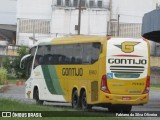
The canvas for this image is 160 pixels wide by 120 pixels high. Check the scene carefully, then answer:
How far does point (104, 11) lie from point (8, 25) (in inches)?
974

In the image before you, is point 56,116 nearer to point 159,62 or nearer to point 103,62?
point 103,62

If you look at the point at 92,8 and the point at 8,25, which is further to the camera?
the point at 8,25

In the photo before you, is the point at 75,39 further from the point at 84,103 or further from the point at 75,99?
the point at 84,103

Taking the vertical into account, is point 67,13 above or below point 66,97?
above

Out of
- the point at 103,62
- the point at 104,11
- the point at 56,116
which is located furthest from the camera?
the point at 104,11

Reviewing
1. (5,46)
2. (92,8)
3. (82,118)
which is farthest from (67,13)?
(82,118)

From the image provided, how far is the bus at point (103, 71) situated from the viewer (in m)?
22.4

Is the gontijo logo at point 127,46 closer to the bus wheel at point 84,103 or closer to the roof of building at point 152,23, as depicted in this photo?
the bus wheel at point 84,103

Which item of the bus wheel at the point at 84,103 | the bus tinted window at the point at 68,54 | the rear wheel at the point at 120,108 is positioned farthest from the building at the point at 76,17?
the bus wheel at the point at 84,103

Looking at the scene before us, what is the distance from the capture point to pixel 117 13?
99.8 m

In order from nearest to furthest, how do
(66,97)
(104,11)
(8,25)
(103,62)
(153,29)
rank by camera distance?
1. (103,62)
2. (66,97)
3. (153,29)
4. (104,11)
5. (8,25)

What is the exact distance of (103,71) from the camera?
73.3 ft

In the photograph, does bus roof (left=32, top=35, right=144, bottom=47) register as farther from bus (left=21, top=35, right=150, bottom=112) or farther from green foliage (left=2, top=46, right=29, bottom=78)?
green foliage (left=2, top=46, right=29, bottom=78)

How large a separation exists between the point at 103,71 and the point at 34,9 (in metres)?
80.4
